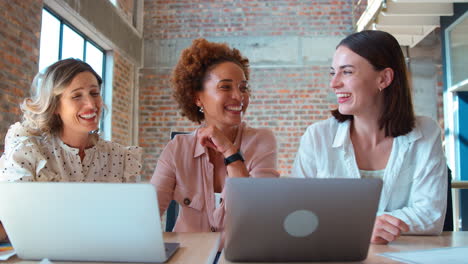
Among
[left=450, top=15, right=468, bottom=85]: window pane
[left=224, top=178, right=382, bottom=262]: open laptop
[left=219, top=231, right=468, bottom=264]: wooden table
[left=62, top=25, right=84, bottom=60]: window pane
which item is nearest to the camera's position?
[left=224, top=178, right=382, bottom=262]: open laptop

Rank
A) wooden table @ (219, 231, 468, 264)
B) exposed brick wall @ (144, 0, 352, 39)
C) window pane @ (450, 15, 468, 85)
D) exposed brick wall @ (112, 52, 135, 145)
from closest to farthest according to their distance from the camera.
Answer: wooden table @ (219, 231, 468, 264) → window pane @ (450, 15, 468, 85) → exposed brick wall @ (112, 52, 135, 145) → exposed brick wall @ (144, 0, 352, 39)

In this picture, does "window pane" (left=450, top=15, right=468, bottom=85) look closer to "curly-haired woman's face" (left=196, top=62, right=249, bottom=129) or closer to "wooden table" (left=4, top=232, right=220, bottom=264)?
"curly-haired woman's face" (left=196, top=62, right=249, bottom=129)

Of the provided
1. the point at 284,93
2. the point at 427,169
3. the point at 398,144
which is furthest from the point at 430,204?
the point at 284,93

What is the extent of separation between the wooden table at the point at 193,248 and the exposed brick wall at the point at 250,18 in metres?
5.61

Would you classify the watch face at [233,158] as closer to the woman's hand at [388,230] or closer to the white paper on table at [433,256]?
the woman's hand at [388,230]

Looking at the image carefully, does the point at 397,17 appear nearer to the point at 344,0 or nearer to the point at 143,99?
the point at 344,0

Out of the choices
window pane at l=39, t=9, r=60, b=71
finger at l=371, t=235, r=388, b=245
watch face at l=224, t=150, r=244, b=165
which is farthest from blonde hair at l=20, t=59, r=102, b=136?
window pane at l=39, t=9, r=60, b=71

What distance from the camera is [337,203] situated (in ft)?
2.83

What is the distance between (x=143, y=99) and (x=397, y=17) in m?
3.89

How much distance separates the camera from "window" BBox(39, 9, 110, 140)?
14.3ft

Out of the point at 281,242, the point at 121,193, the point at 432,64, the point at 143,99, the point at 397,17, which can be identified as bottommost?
the point at 281,242

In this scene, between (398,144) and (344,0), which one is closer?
(398,144)

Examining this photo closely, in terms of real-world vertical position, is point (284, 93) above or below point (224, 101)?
above

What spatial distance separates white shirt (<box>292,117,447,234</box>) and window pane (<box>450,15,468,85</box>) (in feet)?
11.5
